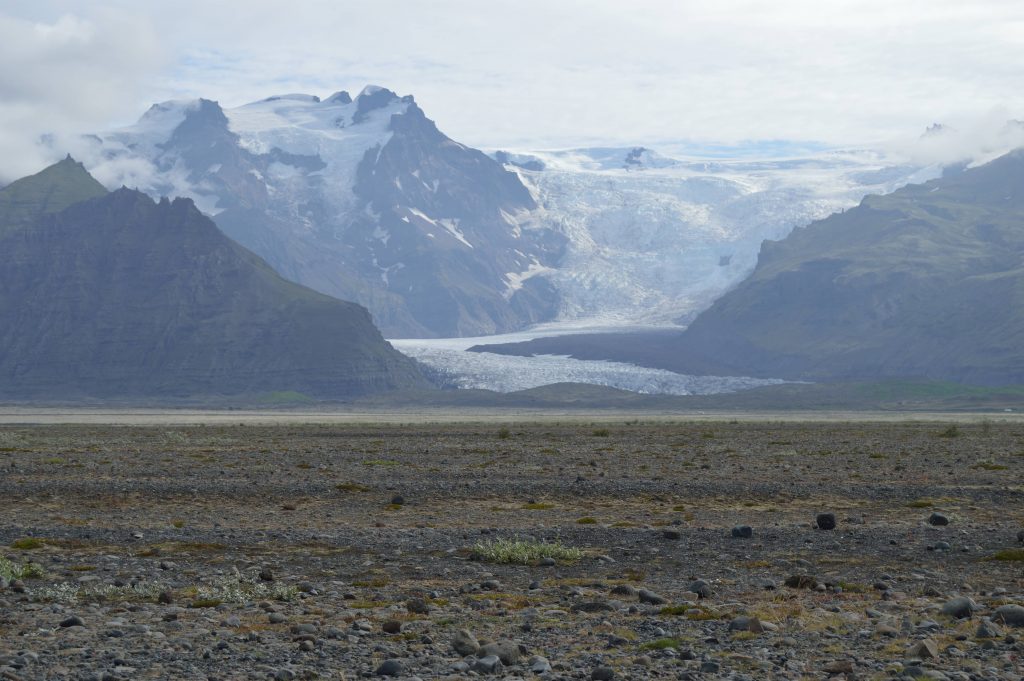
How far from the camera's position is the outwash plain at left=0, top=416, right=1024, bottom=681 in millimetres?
14969

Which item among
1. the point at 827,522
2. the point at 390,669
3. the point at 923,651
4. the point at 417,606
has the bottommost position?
the point at 390,669

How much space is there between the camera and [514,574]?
21547 mm

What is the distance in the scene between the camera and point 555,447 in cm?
6184

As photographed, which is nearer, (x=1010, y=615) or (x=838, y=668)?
(x=838, y=668)

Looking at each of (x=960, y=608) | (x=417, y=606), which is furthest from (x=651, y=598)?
(x=960, y=608)

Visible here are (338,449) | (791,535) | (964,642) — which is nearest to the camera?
(964,642)

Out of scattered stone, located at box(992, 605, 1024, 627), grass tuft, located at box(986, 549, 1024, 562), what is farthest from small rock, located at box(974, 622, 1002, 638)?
grass tuft, located at box(986, 549, 1024, 562)

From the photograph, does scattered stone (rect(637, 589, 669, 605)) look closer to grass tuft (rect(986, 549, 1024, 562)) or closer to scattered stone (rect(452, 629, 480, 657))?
scattered stone (rect(452, 629, 480, 657))

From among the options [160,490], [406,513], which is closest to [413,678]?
[406,513]

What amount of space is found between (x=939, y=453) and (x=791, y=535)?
30584mm

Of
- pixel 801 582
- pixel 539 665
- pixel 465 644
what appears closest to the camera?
pixel 539 665

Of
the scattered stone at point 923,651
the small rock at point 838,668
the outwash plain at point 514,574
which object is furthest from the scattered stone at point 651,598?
the scattered stone at point 923,651

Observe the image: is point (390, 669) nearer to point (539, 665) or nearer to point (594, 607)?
point (539, 665)

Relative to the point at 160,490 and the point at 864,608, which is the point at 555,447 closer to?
the point at 160,490
